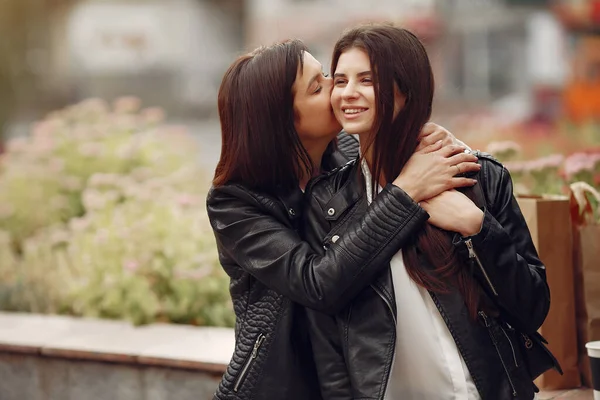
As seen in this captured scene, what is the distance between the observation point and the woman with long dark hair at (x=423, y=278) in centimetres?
241

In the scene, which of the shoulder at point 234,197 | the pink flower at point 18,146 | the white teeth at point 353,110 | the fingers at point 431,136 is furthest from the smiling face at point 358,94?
the pink flower at point 18,146

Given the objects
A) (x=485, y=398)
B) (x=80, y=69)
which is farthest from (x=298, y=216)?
(x=80, y=69)

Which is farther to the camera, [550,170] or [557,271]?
[550,170]

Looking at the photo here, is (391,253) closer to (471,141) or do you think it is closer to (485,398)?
(485,398)

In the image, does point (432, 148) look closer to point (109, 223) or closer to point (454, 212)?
point (454, 212)

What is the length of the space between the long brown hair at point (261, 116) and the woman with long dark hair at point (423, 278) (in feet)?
0.52

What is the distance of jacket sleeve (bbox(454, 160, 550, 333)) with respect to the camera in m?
2.40

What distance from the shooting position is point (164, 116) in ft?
32.6

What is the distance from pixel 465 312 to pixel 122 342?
225 cm

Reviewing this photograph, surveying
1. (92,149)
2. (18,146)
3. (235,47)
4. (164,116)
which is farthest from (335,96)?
(235,47)

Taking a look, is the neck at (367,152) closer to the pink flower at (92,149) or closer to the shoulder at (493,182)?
the shoulder at (493,182)

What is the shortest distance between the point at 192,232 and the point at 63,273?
0.86m

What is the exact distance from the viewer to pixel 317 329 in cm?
259

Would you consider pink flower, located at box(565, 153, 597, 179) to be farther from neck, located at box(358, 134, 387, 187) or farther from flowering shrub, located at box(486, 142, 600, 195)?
neck, located at box(358, 134, 387, 187)
